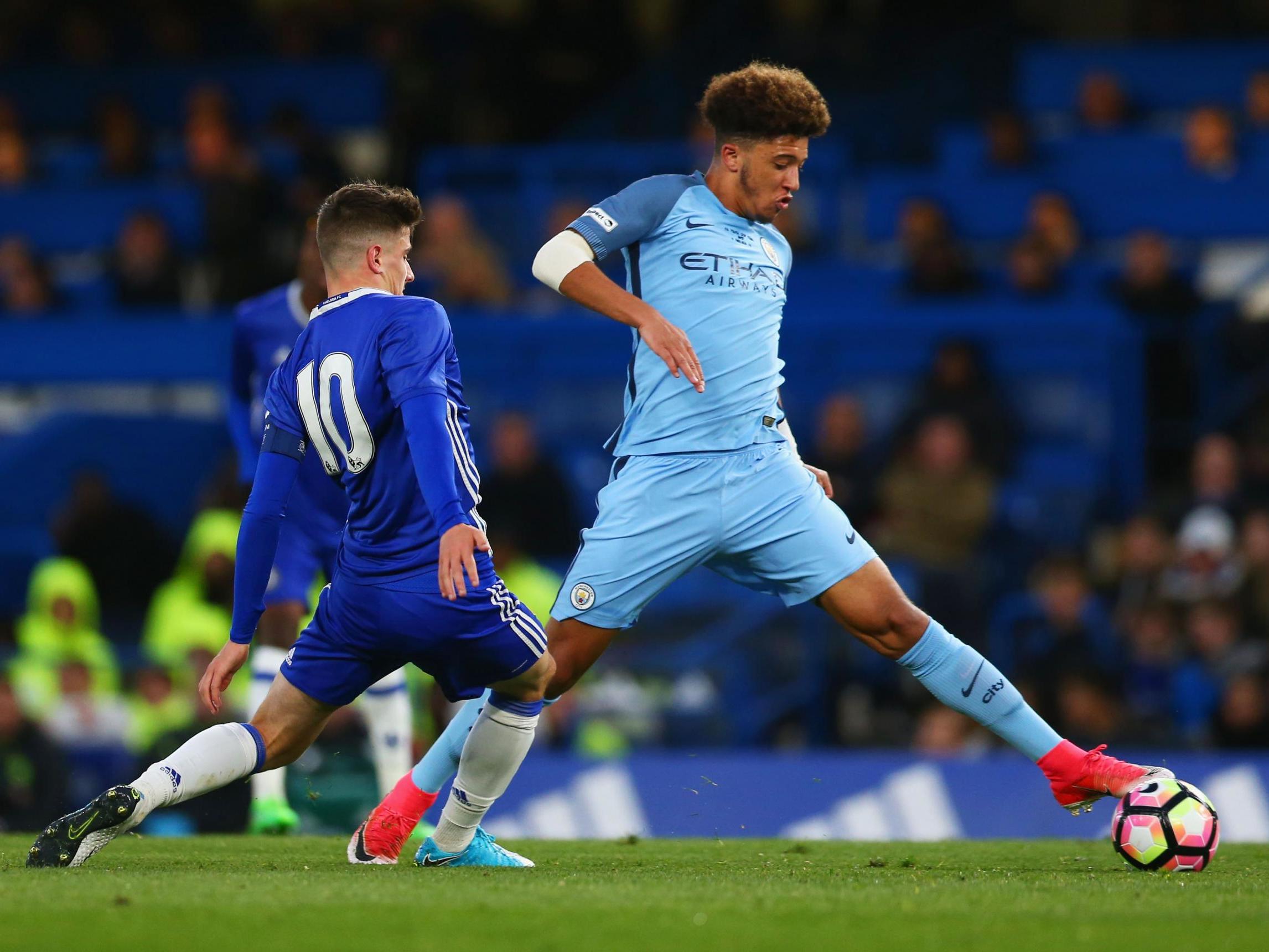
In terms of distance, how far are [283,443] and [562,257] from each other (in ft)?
3.49

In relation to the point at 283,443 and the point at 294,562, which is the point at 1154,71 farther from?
the point at 283,443

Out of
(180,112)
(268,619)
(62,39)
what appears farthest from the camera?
(62,39)

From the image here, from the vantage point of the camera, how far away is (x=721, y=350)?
19.4ft

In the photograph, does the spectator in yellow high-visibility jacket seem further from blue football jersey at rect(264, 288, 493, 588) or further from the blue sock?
blue football jersey at rect(264, 288, 493, 588)

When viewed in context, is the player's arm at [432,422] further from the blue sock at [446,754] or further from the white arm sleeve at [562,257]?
the blue sock at [446,754]

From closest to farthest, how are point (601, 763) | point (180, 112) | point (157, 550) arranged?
point (601, 763) → point (157, 550) → point (180, 112)

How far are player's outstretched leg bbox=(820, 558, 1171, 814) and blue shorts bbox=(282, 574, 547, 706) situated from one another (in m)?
1.12

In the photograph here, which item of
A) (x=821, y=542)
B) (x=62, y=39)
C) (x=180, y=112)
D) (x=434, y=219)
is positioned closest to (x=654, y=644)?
(x=434, y=219)

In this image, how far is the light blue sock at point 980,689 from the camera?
5.93 meters

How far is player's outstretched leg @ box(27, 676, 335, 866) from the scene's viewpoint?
17.2ft

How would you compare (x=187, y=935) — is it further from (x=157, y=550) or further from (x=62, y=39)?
(x=62, y=39)

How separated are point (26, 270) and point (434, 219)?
341 centimetres

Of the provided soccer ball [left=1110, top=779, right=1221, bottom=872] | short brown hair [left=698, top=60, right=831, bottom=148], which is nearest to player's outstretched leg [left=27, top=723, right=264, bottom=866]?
short brown hair [left=698, top=60, right=831, bottom=148]

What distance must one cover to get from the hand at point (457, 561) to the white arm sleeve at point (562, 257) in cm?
112
